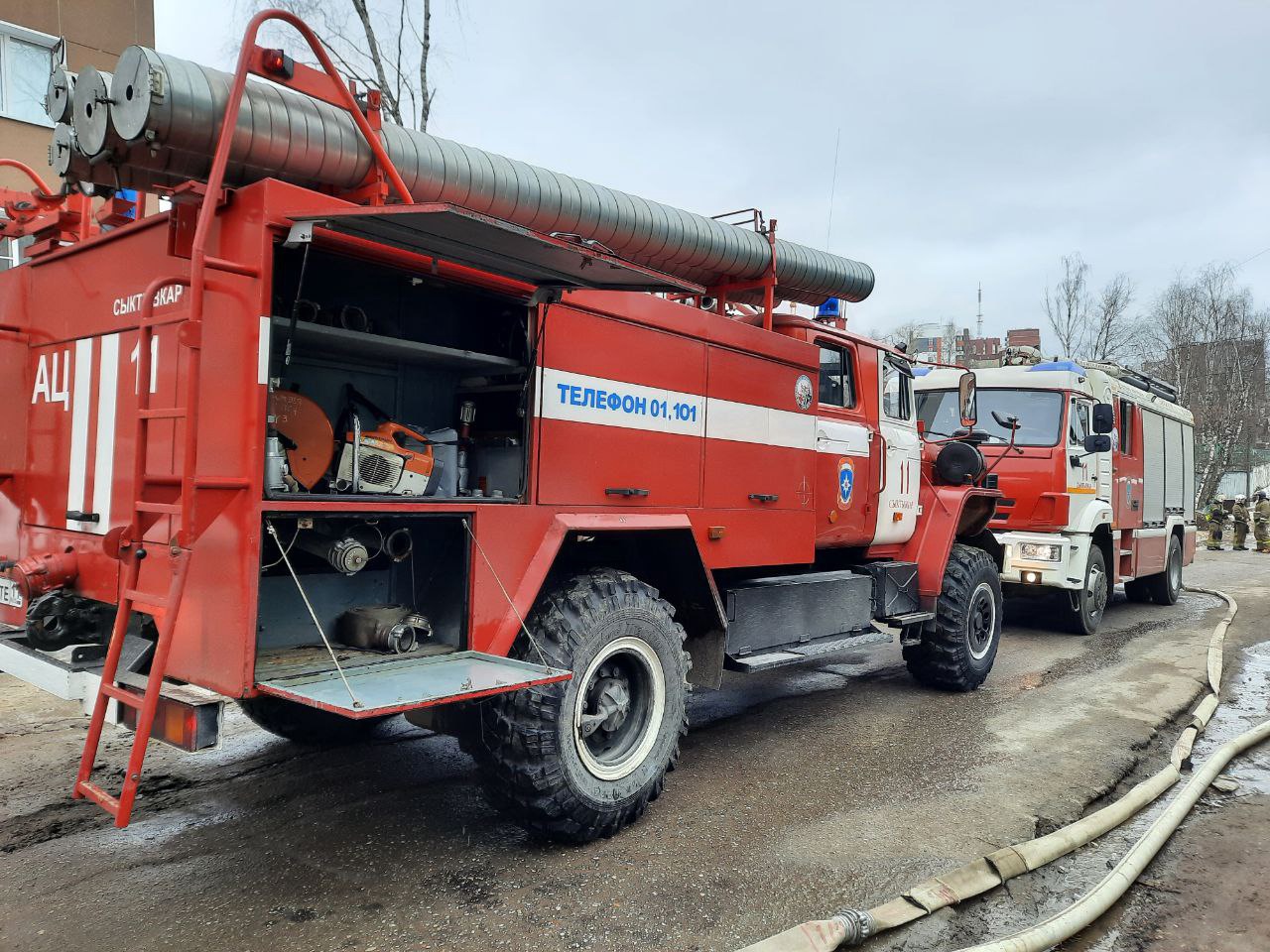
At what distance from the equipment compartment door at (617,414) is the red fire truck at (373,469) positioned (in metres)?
0.02

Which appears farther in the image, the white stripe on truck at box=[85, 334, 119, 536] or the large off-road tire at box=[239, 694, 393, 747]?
the large off-road tire at box=[239, 694, 393, 747]

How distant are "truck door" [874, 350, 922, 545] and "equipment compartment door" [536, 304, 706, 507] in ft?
7.63

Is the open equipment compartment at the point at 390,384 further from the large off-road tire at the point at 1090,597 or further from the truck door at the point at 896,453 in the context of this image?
the large off-road tire at the point at 1090,597

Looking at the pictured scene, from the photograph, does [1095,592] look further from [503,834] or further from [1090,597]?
[503,834]

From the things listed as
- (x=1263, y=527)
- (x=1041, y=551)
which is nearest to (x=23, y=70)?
(x=1041, y=551)

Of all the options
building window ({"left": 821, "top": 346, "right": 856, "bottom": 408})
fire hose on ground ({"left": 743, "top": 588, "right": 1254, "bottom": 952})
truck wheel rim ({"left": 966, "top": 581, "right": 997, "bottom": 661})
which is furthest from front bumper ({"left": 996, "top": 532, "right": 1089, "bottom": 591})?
fire hose on ground ({"left": 743, "top": 588, "right": 1254, "bottom": 952})

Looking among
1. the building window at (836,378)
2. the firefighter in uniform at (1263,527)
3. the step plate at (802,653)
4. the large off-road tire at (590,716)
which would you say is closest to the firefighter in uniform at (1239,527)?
the firefighter in uniform at (1263,527)

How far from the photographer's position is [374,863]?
147 inches

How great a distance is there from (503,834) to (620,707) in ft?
2.57

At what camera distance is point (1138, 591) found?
12914 mm

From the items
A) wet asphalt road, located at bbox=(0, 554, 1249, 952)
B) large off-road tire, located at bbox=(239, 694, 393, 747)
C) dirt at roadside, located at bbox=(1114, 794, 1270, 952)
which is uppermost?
large off-road tire, located at bbox=(239, 694, 393, 747)

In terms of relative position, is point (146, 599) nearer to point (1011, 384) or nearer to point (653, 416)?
point (653, 416)

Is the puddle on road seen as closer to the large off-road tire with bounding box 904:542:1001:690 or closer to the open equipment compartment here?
the large off-road tire with bounding box 904:542:1001:690

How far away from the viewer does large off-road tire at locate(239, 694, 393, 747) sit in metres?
4.91
